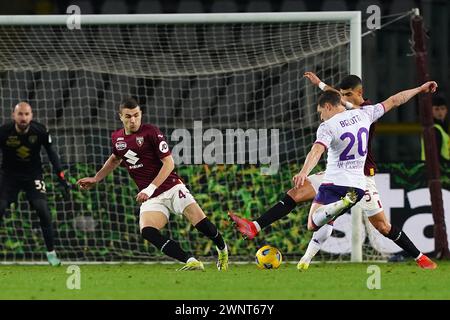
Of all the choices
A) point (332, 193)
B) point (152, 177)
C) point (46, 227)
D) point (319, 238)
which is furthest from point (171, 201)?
point (46, 227)

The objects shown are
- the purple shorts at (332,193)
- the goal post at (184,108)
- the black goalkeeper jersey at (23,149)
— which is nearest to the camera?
the purple shorts at (332,193)

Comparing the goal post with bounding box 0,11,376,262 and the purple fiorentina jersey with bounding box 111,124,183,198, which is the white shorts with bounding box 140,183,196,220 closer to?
the purple fiorentina jersey with bounding box 111,124,183,198

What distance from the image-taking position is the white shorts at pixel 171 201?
37.6 feet

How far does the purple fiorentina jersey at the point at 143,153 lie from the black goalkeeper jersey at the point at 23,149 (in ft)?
6.19

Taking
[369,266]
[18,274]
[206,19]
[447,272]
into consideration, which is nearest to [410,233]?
[369,266]

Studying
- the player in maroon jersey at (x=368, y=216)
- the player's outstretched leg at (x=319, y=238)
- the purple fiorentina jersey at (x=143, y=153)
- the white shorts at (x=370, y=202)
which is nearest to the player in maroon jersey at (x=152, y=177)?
the purple fiorentina jersey at (x=143, y=153)

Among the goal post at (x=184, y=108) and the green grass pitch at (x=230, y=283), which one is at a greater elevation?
the goal post at (x=184, y=108)

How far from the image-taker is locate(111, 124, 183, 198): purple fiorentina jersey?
1146 cm

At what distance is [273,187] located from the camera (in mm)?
13852

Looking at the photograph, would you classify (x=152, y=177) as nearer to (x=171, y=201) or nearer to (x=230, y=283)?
(x=171, y=201)

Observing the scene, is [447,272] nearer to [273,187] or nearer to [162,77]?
[273,187]

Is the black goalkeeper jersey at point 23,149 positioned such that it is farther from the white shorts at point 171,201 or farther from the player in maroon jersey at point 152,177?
the white shorts at point 171,201

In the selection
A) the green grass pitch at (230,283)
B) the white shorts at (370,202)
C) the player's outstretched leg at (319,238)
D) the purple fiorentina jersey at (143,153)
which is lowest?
the green grass pitch at (230,283)

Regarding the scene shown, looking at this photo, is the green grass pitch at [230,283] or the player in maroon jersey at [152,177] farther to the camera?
the player in maroon jersey at [152,177]
